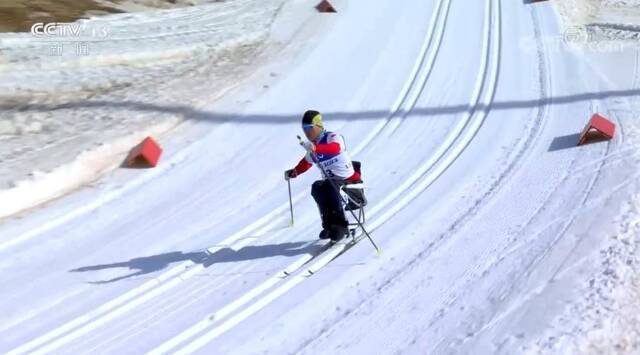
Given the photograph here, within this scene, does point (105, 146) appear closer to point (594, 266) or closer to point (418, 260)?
point (418, 260)

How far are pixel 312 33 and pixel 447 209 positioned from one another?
9915 millimetres

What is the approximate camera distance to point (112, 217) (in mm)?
9930

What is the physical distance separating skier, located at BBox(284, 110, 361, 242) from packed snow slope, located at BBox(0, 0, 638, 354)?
0.38 m

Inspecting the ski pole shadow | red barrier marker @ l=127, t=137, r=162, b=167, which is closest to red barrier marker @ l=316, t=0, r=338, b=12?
the ski pole shadow

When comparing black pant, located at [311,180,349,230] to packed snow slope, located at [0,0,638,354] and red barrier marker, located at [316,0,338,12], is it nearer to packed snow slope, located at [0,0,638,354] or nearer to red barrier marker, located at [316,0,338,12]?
packed snow slope, located at [0,0,638,354]

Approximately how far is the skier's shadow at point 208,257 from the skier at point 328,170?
1.28ft

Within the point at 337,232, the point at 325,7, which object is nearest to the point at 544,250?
the point at 337,232

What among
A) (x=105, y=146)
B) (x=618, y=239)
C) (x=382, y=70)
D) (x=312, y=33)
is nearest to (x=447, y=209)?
(x=618, y=239)

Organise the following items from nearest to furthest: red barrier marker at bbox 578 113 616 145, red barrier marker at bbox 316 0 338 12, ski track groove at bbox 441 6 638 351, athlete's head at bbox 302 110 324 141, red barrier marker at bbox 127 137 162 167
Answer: ski track groove at bbox 441 6 638 351, athlete's head at bbox 302 110 324 141, red barrier marker at bbox 127 137 162 167, red barrier marker at bbox 578 113 616 145, red barrier marker at bbox 316 0 338 12

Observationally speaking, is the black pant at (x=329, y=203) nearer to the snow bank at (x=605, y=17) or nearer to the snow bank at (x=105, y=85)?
the snow bank at (x=105, y=85)

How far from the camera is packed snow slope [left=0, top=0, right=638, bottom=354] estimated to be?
7.25m

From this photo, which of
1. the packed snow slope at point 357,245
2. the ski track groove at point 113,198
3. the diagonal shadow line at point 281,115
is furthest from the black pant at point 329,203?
the diagonal shadow line at point 281,115

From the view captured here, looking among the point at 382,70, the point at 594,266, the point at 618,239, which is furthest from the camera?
the point at 382,70

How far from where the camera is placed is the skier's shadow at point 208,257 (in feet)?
28.2
